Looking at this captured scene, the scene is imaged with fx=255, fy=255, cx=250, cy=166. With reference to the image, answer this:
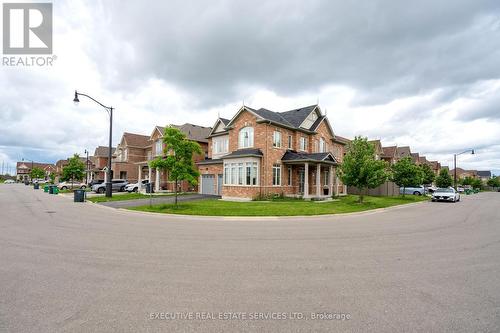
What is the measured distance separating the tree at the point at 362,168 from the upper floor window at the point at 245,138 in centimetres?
871

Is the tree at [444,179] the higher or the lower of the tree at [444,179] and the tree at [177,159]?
the lower

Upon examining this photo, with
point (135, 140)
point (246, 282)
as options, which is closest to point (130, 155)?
point (135, 140)

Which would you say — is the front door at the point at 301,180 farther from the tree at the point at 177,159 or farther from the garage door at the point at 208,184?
the tree at the point at 177,159

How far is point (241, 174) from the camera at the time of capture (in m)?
22.9

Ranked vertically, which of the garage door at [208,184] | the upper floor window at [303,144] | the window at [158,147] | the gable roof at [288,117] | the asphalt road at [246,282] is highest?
the gable roof at [288,117]

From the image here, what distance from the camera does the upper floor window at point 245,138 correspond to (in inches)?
953

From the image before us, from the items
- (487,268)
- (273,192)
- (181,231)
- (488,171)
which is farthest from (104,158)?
(488,171)

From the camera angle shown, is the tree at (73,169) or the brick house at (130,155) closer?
the tree at (73,169)

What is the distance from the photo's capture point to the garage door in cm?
2909

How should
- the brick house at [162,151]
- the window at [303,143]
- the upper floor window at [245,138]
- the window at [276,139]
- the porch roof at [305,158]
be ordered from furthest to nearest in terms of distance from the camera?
the brick house at [162,151] → the window at [303,143] → the upper floor window at [245,138] → the window at [276,139] → the porch roof at [305,158]

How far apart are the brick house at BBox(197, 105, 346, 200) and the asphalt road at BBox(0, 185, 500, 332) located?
13841 millimetres

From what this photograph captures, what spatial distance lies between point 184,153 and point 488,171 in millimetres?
188405

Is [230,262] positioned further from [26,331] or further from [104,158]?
[104,158]

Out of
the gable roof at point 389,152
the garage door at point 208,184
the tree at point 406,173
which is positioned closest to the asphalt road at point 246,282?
the garage door at point 208,184
